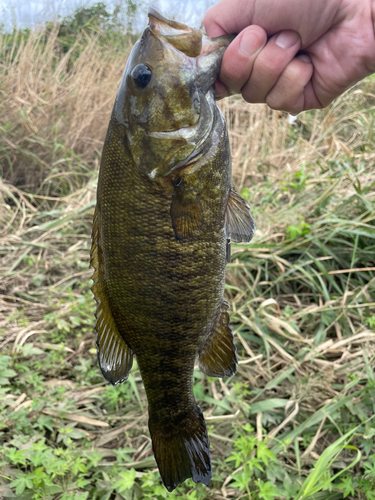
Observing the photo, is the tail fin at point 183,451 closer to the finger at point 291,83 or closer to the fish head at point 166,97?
the fish head at point 166,97

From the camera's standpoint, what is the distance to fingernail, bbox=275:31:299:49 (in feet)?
4.66

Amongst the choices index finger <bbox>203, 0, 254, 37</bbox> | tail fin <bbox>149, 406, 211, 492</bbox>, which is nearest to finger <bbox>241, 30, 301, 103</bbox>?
index finger <bbox>203, 0, 254, 37</bbox>

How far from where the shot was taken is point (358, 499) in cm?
190

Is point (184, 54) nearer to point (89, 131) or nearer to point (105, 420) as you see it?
point (105, 420)

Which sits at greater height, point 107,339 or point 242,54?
point 242,54

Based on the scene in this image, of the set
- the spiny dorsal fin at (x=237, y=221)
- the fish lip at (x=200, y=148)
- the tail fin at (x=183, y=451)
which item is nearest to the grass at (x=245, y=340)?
the tail fin at (x=183, y=451)

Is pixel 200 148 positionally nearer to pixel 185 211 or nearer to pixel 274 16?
pixel 185 211

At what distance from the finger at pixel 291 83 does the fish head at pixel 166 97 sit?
14.9 inches

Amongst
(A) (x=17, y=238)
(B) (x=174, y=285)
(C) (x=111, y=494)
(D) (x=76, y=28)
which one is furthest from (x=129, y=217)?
(D) (x=76, y=28)

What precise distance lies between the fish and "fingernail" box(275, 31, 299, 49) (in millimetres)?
220

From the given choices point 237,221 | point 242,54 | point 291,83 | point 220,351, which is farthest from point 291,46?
point 220,351

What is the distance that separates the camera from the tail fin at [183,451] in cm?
140

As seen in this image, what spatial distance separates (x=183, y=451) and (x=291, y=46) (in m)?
1.61

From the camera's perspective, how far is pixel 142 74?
1212 mm
